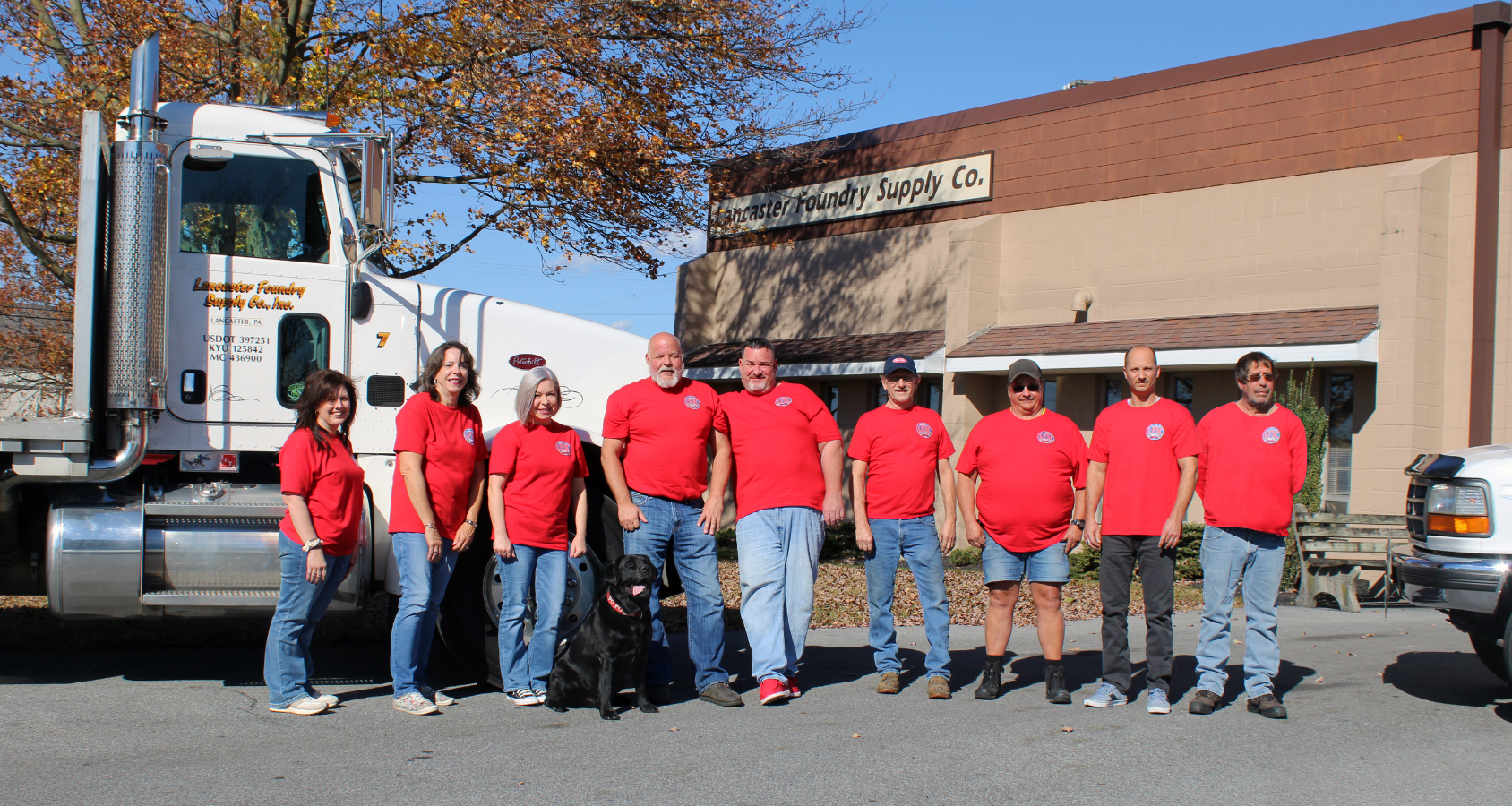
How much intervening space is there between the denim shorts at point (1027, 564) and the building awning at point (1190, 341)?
7846 mm

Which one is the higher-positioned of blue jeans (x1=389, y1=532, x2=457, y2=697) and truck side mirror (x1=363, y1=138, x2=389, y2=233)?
truck side mirror (x1=363, y1=138, x2=389, y2=233)

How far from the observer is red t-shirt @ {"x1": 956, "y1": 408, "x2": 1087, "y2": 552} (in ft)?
20.1

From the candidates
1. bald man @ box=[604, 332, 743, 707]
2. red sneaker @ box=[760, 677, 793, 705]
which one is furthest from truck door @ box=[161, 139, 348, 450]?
red sneaker @ box=[760, 677, 793, 705]

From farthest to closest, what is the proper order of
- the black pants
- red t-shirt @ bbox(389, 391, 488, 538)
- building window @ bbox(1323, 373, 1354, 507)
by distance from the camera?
building window @ bbox(1323, 373, 1354, 507)
the black pants
red t-shirt @ bbox(389, 391, 488, 538)

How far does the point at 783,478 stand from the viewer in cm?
627

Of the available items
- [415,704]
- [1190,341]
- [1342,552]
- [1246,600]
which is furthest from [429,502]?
[1190,341]

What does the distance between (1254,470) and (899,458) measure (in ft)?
5.88

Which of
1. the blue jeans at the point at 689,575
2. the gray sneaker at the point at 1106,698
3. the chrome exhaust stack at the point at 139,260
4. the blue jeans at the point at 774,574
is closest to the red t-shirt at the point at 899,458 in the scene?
the blue jeans at the point at 774,574

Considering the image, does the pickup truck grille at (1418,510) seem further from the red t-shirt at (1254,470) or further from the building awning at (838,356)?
the building awning at (838,356)

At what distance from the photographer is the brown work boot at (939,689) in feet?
20.9

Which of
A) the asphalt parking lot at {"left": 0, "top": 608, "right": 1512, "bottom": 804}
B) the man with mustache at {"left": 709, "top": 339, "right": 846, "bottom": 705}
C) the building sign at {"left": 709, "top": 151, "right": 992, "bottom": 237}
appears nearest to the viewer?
the asphalt parking lot at {"left": 0, "top": 608, "right": 1512, "bottom": 804}

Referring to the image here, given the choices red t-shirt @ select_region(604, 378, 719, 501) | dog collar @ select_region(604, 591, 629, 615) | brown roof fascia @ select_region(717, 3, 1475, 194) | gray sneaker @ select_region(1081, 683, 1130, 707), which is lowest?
gray sneaker @ select_region(1081, 683, 1130, 707)

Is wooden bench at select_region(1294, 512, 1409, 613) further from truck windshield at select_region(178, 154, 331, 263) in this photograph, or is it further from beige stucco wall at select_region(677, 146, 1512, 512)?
truck windshield at select_region(178, 154, 331, 263)

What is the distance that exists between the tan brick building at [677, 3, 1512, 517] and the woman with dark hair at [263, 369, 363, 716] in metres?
10.5
